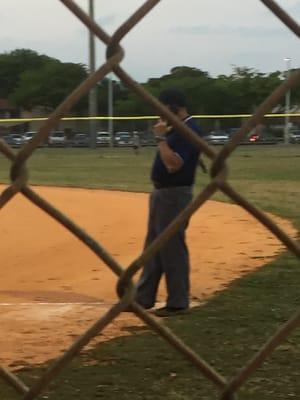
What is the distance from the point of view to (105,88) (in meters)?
27.8

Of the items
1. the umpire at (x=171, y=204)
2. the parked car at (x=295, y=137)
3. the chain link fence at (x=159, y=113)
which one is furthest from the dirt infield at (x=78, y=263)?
the parked car at (x=295, y=137)

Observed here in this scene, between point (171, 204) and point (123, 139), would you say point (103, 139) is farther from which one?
point (171, 204)

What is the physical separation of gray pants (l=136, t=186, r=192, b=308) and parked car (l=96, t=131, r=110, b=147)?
27.4 meters

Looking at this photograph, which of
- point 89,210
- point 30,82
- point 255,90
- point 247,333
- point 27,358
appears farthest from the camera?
point 30,82

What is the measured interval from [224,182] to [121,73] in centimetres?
28

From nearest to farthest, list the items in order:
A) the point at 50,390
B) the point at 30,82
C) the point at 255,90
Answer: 1. the point at 50,390
2. the point at 255,90
3. the point at 30,82

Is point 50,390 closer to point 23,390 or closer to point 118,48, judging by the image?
point 23,390

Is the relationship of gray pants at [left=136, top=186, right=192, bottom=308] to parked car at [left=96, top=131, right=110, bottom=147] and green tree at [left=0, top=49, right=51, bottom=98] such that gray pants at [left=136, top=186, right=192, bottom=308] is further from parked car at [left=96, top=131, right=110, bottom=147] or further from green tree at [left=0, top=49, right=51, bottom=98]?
green tree at [left=0, top=49, right=51, bottom=98]

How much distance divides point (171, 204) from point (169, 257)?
1.34 ft

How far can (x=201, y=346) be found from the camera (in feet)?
15.8

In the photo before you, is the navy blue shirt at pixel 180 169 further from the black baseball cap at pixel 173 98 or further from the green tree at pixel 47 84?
the green tree at pixel 47 84

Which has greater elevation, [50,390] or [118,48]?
[118,48]

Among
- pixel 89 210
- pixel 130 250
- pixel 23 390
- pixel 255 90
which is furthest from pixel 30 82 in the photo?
pixel 23 390

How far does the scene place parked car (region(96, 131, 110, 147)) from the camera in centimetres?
3328
